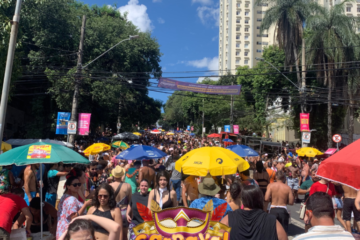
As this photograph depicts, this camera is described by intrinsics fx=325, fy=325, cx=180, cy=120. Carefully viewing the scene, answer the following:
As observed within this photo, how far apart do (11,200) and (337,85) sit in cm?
3007

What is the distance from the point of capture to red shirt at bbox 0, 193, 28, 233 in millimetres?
4295

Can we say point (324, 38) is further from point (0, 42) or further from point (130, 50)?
point (0, 42)

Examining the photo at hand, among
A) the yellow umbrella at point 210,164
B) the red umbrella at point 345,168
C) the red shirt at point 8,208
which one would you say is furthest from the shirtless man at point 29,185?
the red umbrella at point 345,168

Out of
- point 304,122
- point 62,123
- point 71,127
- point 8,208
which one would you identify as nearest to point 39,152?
point 8,208

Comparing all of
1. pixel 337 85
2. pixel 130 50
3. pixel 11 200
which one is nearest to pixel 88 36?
pixel 130 50

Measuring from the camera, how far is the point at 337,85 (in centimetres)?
2928

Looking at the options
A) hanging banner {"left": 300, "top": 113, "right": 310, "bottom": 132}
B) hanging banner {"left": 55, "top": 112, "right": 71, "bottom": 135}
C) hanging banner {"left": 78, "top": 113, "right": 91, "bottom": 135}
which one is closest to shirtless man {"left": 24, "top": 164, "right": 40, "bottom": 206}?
hanging banner {"left": 55, "top": 112, "right": 71, "bottom": 135}

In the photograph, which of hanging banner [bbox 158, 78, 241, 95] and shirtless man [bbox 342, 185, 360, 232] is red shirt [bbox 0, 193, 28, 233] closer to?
shirtless man [bbox 342, 185, 360, 232]

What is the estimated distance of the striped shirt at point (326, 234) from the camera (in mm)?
2715

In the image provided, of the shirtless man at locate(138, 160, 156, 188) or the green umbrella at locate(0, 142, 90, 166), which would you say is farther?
the shirtless man at locate(138, 160, 156, 188)

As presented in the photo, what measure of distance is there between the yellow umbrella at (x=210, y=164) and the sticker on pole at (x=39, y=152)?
2.52 meters

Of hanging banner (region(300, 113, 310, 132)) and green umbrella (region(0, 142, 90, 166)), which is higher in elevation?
hanging banner (region(300, 113, 310, 132))

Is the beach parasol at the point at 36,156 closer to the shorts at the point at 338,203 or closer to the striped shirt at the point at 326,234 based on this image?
the striped shirt at the point at 326,234

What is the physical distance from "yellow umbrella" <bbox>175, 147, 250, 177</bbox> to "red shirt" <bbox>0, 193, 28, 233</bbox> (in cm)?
299
